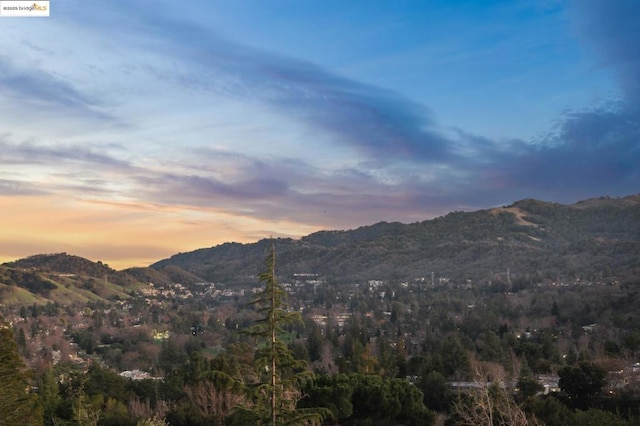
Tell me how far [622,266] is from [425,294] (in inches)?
1798

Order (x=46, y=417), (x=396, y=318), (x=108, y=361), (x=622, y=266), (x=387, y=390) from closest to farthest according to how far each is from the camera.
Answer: (x=387, y=390) → (x=46, y=417) → (x=108, y=361) → (x=396, y=318) → (x=622, y=266)

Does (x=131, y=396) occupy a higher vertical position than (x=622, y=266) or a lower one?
lower

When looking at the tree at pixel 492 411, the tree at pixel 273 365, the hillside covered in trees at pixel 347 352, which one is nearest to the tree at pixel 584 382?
the hillside covered in trees at pixel 347 352

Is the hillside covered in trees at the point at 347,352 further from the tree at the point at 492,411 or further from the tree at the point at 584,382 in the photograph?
the tree at the point at 492,411

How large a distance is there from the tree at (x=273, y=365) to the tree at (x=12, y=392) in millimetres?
14099

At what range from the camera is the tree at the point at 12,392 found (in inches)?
914

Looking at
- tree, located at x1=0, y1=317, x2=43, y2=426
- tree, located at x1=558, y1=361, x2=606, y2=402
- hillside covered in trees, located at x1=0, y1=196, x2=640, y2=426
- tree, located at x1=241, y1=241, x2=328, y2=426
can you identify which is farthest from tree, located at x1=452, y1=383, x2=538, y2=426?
tree, located at x1=0, y1=317, x2=43, y2=426

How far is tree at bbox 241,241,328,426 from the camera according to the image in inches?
497

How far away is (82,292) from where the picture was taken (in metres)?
181

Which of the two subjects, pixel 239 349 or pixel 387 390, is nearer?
pixel 387 390

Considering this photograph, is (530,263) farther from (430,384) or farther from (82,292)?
(430,384)

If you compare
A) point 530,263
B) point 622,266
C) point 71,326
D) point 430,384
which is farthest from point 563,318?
point 530,263

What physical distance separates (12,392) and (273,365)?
15.9m

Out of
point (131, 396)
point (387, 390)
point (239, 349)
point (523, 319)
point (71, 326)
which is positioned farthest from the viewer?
point (71, 326)
